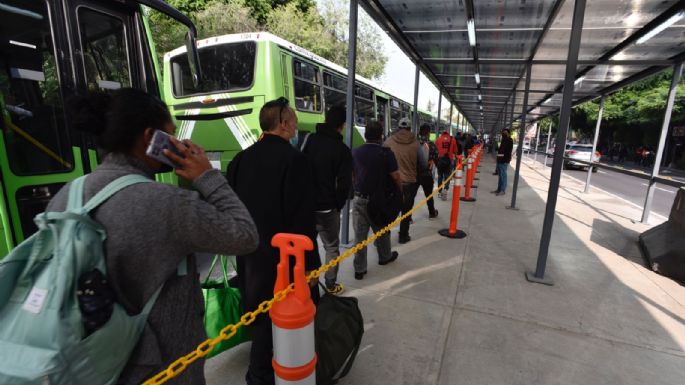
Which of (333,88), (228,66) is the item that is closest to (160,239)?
(228,66)

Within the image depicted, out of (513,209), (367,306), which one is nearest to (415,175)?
(367,306)

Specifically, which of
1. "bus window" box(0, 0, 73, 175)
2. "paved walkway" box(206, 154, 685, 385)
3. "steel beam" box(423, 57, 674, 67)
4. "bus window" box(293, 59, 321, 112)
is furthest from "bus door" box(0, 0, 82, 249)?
"steel beam" box(423, 57, 674, 67)

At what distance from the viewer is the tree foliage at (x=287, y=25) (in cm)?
1908

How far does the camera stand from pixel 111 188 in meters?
1.08

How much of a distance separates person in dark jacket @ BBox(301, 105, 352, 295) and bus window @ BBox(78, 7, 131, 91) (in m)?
2.07

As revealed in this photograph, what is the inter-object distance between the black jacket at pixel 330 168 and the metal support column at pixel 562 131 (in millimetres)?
2275

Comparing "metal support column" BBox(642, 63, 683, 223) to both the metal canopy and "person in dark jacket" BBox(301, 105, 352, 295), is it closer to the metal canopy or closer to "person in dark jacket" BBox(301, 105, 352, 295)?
the metal canopy

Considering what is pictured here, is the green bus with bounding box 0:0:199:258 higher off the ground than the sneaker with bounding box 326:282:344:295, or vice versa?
the green bus with bounding box 0:0:199:258

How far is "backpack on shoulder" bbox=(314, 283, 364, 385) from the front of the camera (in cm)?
204

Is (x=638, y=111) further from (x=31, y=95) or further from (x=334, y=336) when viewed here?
(x=31, y=95)

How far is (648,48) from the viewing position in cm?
561

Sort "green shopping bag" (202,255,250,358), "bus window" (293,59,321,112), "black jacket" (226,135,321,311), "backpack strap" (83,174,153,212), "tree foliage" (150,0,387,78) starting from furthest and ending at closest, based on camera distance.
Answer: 1. "tree foliage" (150,0,387,78)
2. "bus window" (293,59,321,112)
3. "green shopping bag" (202,255,250,358)
4. "black jacket" (226,135,321,311)
5. "backpack strap" (83,174,153,212)

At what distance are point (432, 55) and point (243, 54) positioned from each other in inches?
151

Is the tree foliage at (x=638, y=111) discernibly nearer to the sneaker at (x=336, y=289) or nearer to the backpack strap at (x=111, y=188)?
the sneaker at (x=336, y=289)
